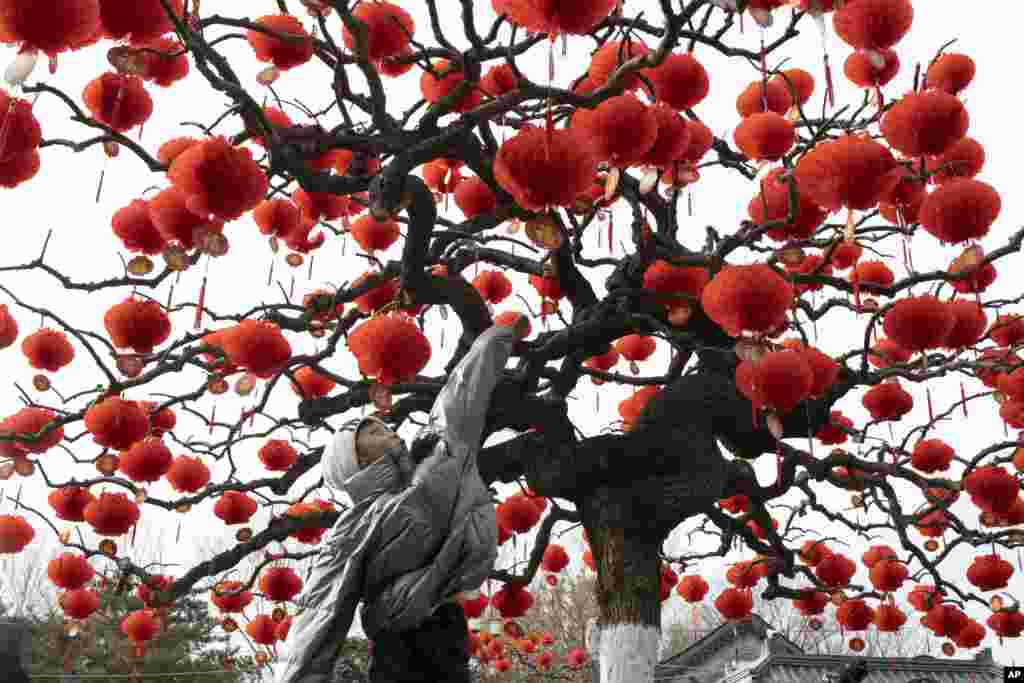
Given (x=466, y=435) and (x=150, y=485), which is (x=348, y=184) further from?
(x=150, y=485)

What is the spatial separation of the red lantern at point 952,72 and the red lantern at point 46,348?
18.4 ft

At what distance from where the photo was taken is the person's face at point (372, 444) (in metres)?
3.36

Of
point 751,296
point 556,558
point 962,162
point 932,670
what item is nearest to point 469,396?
point 751,296

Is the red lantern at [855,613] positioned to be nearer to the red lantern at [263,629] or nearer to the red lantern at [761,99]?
the red lantern at [761,99]

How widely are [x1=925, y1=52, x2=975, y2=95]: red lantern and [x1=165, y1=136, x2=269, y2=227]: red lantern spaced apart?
3738mm

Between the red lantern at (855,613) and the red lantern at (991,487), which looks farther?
the red lantern at (855,613)

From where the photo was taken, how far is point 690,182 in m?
5.40

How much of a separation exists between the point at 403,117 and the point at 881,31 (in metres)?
2.57

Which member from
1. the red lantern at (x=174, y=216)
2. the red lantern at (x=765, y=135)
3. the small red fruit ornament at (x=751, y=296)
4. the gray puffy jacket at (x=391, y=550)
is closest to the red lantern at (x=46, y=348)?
the red lantern at (x=174, y=216)

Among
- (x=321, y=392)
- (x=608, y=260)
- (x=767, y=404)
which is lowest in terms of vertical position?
(x=767, y=404)

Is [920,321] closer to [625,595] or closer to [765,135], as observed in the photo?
[765,135]

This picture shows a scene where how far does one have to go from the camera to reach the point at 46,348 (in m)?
6.44

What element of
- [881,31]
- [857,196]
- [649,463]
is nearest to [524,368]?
[649,463]

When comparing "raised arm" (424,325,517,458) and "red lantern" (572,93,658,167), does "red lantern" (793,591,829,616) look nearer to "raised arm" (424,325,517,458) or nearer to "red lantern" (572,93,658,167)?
"red lantern" (572,93,658,167)
